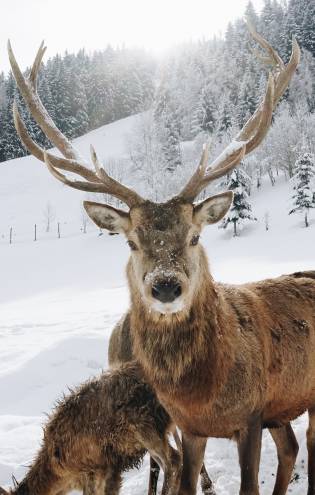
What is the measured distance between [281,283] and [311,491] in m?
1.89

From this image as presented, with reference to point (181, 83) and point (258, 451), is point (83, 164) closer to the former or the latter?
point (258, 451)

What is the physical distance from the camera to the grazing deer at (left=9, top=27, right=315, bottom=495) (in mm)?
3449

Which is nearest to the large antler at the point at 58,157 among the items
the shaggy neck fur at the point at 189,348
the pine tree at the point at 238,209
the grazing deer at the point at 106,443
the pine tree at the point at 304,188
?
the shaggy neck fur at the point at 189,348

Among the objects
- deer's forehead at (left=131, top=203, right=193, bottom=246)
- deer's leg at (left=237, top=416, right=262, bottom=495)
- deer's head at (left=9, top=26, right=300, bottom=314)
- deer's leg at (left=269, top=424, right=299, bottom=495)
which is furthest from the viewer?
deer's leg at (left=269, top=424, right=299, bottom=495)

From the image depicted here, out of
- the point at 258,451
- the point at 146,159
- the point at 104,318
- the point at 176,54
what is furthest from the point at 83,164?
the point at 176,54

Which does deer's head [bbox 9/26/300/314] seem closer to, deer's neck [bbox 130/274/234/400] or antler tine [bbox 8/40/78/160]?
antler tine [bbox 8/40/78/160]

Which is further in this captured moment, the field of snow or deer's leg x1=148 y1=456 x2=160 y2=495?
the field of snow

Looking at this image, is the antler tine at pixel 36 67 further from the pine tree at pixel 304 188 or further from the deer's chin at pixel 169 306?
the pine tree at pixel 304 188

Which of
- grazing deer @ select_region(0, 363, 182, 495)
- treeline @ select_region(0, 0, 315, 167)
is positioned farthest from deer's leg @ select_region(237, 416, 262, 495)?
treeline @ select_region(0, 0, 315, 167)

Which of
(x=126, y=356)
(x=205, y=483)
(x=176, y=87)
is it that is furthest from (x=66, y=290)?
(x=176, y=87)

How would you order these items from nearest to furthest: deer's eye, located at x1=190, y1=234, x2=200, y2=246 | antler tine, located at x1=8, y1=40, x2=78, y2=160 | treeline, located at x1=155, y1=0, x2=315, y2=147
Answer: deer's eye, located at x1=190, y1=234, x2=200, y2=246 → antler tine, located at x1=8, y1=40, x2=78, y2=160 → treeline, located at x1=155, y1=0, x2=315, y2=147

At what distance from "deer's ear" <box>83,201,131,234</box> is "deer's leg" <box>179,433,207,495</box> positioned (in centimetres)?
169

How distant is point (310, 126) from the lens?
5516 cm

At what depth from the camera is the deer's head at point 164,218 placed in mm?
3256
